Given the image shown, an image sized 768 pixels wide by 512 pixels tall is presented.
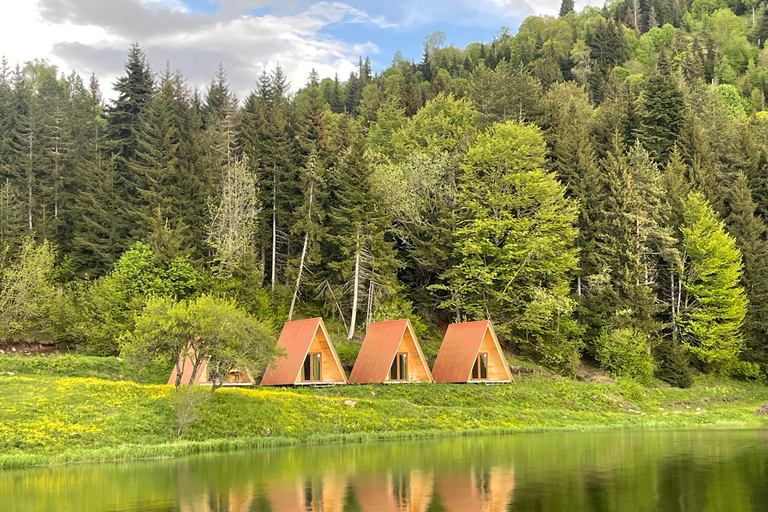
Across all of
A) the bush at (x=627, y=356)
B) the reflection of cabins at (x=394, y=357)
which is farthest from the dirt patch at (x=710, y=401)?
the reflection of cabins at (x=394, y=357)

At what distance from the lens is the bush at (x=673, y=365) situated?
57156mm

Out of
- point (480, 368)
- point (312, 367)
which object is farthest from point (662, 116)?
point (312, 367)

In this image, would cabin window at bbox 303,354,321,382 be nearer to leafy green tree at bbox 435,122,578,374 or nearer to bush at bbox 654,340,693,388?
leafy green tree at bbox 435,122,578,374

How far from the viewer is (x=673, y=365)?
57344mm

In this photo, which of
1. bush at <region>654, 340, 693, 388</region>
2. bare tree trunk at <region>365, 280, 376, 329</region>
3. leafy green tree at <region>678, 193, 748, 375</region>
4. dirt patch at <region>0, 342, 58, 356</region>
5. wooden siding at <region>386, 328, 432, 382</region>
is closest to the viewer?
wooden siding at <region>386, 328, 432, 382</region>

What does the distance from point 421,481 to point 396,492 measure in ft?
6.66

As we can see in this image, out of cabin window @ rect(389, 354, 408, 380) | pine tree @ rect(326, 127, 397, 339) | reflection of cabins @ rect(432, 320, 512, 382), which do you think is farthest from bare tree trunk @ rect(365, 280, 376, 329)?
cabin window @ rect(389, 354, 408, 380)

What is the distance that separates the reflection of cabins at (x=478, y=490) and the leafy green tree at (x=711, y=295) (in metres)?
42.8

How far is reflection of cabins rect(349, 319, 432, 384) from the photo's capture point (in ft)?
153

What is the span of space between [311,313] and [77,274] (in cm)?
2045

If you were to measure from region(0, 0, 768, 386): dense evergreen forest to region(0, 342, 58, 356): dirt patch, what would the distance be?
→ 165 centimetres

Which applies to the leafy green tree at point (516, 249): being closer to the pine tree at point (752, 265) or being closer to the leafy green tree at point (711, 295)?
the leafy green tree at point (711, 295)

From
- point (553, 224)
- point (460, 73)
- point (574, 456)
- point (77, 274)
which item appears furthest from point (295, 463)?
point (460, 73)

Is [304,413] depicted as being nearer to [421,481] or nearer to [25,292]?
[421,481]
